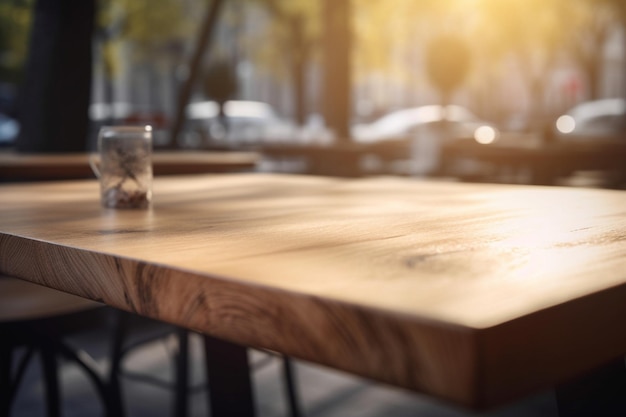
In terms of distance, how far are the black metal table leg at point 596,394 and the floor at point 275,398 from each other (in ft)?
5.45

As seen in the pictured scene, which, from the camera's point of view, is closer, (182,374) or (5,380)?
(5,380)

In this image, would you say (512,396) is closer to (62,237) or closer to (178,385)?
(62,237)

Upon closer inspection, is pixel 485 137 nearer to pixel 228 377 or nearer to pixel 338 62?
pixel 338 62

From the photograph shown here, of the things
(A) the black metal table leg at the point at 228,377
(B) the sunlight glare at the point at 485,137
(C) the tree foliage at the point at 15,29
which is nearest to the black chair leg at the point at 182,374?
(A) the black metal table leg at the point at 228,377

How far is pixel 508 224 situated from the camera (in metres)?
1.14

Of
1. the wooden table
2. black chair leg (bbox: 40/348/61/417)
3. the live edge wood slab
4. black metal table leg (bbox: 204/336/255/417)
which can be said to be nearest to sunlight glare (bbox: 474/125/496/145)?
the wooden table

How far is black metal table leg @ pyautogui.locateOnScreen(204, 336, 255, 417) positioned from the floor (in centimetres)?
109

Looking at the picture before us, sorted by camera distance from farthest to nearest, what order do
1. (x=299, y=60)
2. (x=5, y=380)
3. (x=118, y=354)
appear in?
(x=299, y=60)
(x=118, y=354)
(x=5, y=380)

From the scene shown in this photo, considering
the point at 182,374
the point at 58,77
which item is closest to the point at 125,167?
the point at 182,374

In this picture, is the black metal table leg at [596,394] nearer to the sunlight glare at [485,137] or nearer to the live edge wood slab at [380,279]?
the live edge wood slab at [380,279]

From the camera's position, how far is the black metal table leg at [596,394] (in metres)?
1.05

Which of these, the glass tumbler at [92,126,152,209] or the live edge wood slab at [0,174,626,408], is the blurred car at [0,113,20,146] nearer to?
the glass tumbler at [92,126,152,209]

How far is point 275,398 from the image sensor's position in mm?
3164

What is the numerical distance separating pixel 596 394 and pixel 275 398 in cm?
222
